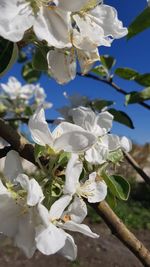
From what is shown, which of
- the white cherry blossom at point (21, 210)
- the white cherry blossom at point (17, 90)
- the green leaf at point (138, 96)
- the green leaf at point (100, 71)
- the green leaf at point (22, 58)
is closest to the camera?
the white cherry blossom at point (21, 210)

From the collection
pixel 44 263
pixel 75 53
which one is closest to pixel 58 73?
pixel 75 53

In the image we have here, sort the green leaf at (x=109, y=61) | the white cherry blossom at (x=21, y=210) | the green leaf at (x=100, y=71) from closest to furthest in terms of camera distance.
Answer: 1. the white cherry blossom at (x=21, y=210)
2. the green leaf at (x=100, y=71)
3. the green leaf at (x=109, y=61)

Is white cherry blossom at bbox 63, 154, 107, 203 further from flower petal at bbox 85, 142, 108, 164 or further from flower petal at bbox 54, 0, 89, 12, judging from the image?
flower petal at bbox 54, 0, 89, 12

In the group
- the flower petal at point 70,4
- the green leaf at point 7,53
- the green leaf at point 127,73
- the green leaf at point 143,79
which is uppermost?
the flower petal at point 70,4

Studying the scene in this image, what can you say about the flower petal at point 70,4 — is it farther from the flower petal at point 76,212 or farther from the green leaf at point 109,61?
the green leaf at point 109,61

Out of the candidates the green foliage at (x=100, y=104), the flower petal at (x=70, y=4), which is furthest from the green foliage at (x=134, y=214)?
the flower petal at (x=70, y=4)

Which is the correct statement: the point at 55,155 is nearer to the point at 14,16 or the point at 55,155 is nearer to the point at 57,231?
the point at 57,231

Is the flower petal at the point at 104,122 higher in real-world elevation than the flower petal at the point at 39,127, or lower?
lower

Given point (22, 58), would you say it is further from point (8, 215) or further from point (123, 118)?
point (8, 215)
